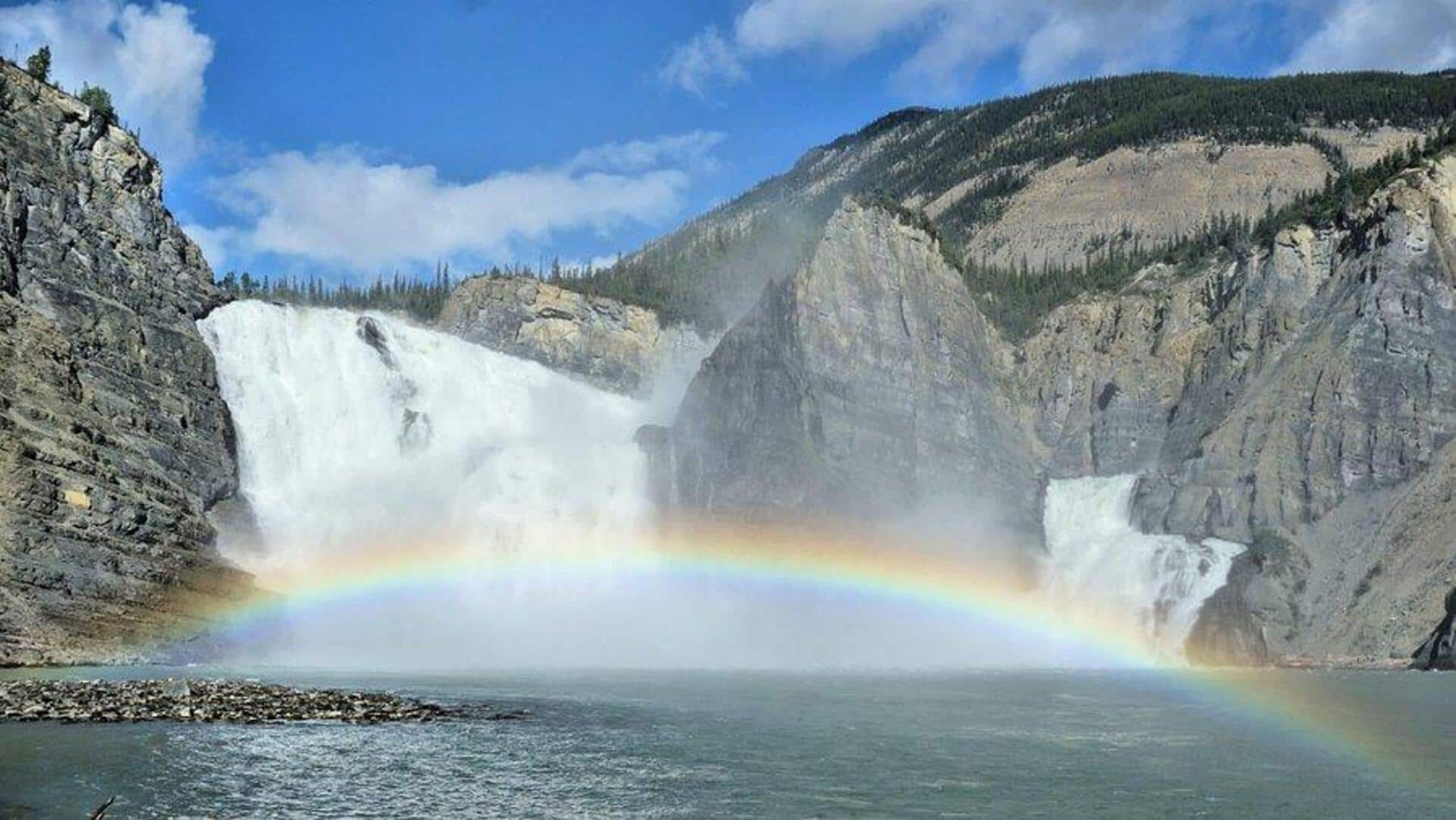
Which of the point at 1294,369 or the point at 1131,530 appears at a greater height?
the point at 1294,369

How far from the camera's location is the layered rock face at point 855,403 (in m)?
113

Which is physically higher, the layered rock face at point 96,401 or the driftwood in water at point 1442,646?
the layered rock face at point 96,401

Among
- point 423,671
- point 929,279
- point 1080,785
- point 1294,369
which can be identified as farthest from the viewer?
point 929,279

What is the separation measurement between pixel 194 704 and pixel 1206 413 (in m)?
97.7

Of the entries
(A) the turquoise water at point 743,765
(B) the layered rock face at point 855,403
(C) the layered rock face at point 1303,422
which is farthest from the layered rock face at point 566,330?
(A) the turquoise water at point 743,765

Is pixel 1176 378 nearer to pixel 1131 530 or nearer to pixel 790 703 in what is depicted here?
pixel 1131 530

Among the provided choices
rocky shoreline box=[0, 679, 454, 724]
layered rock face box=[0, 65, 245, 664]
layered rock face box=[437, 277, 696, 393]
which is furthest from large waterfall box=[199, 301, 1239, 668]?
rocky shoreline box=[0, 679, 454, 724]

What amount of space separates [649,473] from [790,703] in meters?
57.4

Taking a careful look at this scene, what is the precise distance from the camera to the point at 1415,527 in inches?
3868

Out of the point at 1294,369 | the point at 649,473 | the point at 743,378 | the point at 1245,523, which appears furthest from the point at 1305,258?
the point at 649,473

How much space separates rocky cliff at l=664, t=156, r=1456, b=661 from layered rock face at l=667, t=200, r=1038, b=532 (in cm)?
21

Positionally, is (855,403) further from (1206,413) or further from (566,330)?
(566,330)

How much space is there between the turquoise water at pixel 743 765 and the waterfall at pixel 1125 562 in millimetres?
46778

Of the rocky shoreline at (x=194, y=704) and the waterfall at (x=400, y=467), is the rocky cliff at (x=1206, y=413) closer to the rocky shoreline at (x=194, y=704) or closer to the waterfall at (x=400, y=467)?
the waterfall at (x=400, y=467)
